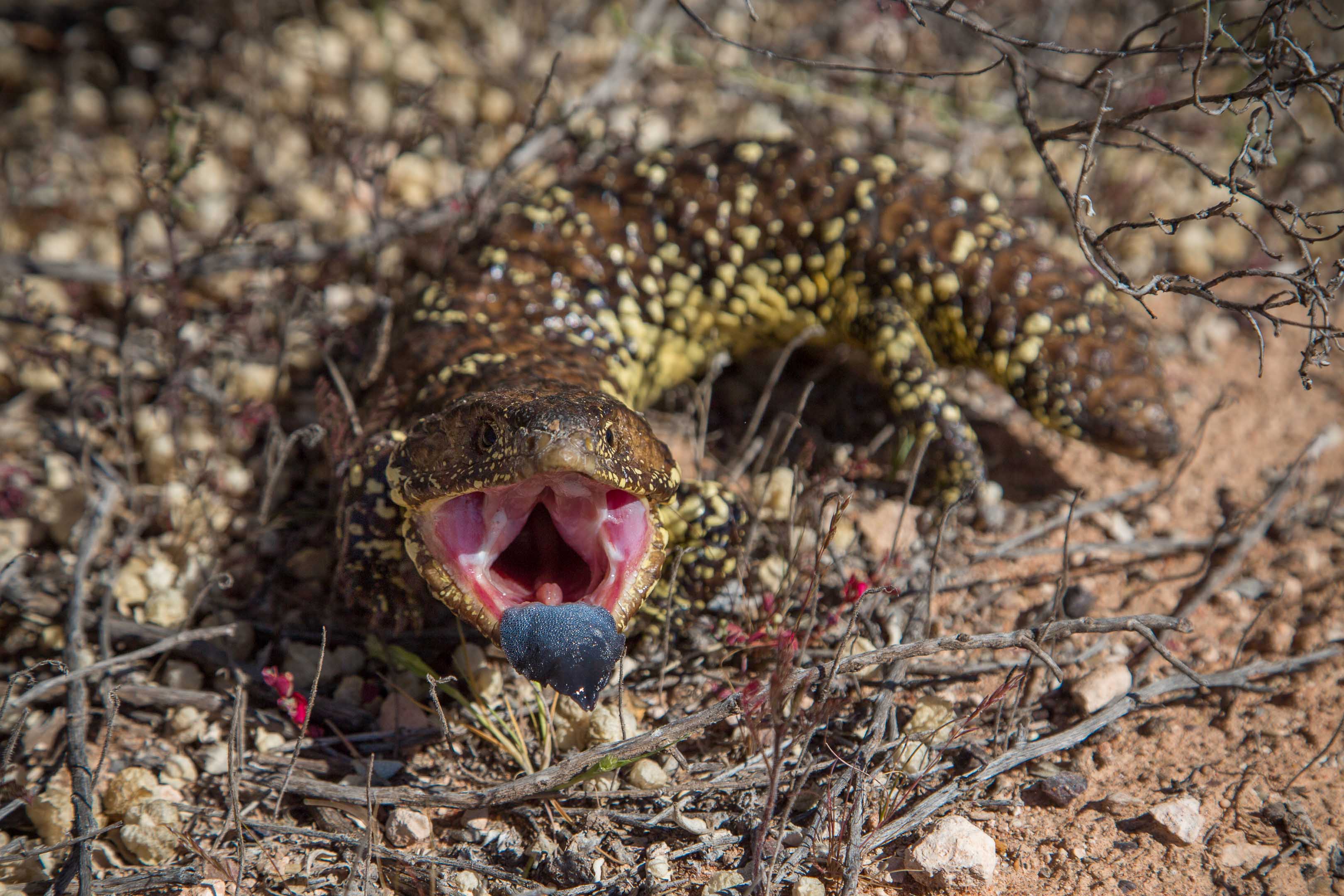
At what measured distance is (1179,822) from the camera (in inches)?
113

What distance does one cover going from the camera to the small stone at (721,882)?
2.73 metres

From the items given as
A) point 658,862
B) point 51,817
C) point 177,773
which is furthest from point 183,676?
point 658,862

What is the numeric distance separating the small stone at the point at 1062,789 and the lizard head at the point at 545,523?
131cm

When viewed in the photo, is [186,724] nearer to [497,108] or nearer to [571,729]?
[571,729]

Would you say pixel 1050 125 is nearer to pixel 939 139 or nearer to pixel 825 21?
pixel 939 139

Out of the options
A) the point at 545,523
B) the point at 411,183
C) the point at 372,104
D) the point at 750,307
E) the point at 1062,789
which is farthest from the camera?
the point at 372,104

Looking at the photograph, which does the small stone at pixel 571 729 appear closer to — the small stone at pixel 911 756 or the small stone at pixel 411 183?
the small stone at pixel 911 756

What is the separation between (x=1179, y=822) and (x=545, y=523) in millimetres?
2019

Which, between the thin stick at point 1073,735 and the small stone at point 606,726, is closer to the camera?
the thin stick at point 1073,735

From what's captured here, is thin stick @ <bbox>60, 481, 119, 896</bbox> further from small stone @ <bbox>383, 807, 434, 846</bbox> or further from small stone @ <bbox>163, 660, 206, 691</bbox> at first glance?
small stone @ <bbox>383, 807, 434, 846</bbox>

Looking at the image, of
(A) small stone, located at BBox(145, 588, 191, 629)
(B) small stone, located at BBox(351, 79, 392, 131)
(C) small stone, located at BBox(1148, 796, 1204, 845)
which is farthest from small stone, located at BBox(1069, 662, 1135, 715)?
(B) small stone, located at BBox(351, 79, 392, 131)

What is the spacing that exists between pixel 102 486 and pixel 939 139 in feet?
14.4

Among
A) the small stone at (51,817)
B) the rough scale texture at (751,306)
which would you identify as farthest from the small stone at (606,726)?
the small stone at (51,817)

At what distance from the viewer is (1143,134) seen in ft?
9.95
